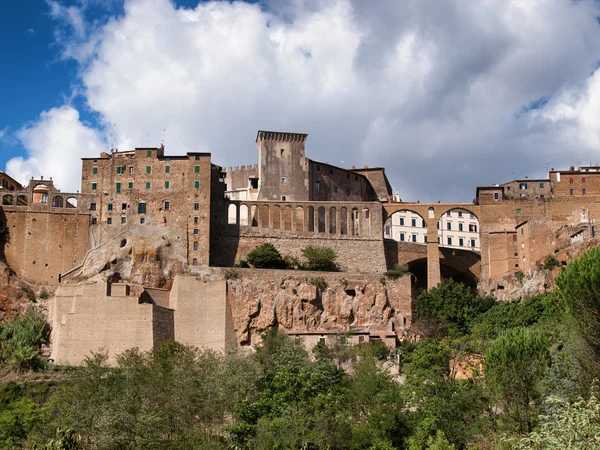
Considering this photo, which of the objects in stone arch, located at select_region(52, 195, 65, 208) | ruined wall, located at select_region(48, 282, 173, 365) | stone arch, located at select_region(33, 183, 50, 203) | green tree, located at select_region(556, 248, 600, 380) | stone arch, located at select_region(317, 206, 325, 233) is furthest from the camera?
stone arch, located at select_region(317, 206, 325, 233)

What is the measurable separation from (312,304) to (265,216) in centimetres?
1248

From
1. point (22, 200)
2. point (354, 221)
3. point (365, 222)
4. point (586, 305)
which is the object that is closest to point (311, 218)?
point (354, 221)

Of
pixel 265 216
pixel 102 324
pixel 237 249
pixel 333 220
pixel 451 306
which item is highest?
pixel 265 216

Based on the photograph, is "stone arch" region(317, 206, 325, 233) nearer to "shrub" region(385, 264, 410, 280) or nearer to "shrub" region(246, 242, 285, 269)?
"shrub" region(246, 242, 285, 269)

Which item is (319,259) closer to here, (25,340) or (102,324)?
(102,324)

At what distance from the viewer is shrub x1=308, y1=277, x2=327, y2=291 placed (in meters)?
70.0

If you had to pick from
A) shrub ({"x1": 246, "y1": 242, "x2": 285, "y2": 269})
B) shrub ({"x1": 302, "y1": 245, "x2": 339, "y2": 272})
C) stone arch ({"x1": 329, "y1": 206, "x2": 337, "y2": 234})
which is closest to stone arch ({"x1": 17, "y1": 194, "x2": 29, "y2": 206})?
shrub ({"x1": 246, "y1": 242, "x2": 285, "y2": 269})

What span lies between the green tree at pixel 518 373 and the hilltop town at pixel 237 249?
64.7 ft

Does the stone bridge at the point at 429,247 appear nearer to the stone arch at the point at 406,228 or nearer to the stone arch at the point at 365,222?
the stone arch at the point at 365,222

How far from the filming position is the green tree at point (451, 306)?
69.1 metres

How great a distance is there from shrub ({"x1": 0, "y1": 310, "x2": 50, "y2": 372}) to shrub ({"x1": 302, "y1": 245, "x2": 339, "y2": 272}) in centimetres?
2017

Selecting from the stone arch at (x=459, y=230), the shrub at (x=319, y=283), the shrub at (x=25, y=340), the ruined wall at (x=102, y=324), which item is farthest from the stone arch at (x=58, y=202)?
the stone arch at (x=459, y=230)

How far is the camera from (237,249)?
74750 mm

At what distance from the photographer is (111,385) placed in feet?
182
